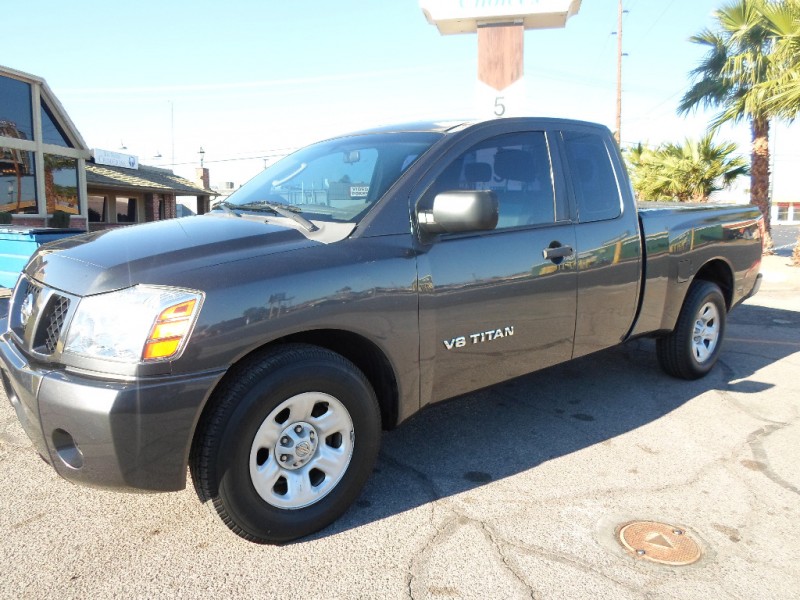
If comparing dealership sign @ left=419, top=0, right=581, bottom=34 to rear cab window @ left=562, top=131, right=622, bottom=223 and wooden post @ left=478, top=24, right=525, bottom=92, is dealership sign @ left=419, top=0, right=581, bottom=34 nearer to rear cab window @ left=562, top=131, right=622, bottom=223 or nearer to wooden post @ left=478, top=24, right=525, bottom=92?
wooden post @ left=478, top=24, right=525, bottom=92

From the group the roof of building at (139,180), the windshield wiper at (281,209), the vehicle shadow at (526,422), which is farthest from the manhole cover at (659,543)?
the roof of building at (139,180)

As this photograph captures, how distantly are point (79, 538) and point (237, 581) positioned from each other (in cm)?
83

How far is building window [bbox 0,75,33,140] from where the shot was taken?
16.0 meters

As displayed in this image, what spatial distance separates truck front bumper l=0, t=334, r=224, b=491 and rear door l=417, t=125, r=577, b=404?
117 centimetres

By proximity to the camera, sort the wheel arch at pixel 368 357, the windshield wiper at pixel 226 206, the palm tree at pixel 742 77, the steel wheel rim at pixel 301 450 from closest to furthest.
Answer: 1. the steel wheel rim at pixel 301 450
2. the wheel arch at pixel 368 357
3. the windshield wiper at pixel 226 206
4. the palm tree at pixel 742 77

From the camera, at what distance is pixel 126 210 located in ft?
92.3

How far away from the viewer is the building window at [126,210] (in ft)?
90.3

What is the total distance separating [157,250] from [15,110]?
A: 17.1m

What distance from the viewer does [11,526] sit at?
9.44 ft

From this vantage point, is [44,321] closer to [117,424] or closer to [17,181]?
[117,424]

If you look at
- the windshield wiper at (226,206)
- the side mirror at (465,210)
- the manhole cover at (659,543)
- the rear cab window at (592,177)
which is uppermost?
the rear cab window at (592,177)

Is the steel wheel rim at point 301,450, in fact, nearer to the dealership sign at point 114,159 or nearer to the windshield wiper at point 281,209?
the windshield wiper at point 281,209

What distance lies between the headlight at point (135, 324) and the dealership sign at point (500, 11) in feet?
29.5

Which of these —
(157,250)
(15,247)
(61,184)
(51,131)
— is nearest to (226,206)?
(157,250)
